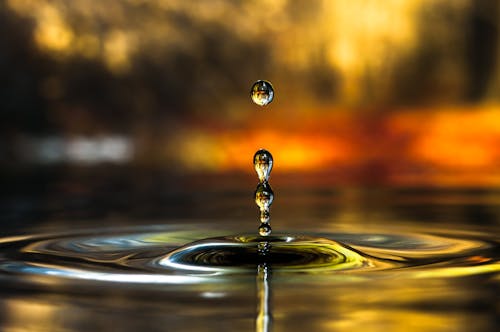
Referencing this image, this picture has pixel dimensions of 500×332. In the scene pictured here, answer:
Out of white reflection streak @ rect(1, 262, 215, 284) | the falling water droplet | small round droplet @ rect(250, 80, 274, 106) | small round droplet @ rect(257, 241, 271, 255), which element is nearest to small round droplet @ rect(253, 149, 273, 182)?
the falling water droplet

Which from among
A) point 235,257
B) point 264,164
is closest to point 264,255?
point 235,257

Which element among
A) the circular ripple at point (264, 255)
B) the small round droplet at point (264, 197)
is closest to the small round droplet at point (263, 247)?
the circular ripple at point (264, 255)

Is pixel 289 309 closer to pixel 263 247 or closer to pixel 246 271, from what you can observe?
pixel 246 271

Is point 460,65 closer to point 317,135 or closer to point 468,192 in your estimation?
point 317,135

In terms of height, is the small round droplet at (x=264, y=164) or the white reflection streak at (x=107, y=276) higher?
the small round droplet at (x=264, y=164)

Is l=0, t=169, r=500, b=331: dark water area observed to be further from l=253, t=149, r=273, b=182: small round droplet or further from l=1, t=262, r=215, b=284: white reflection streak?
l=253, t=149, r=273, b=182: small round droplet

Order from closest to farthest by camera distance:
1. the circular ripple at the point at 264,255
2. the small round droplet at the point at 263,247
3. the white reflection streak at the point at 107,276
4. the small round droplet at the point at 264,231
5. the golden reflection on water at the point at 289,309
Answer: the golden reflection on water at the point at 289,309 < the white reflection streak at the point at 107,276 < the circular ripple at the point at 264,255 < the small round droplet at the point at 263,247 < the small round droplet at the point at 264,231

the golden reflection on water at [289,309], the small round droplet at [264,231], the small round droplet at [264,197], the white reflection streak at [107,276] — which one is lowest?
the golden reflection on water at [289,309]

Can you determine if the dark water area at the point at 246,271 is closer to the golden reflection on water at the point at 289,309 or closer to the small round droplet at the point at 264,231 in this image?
the golden reflection on water at the point at 289,309
